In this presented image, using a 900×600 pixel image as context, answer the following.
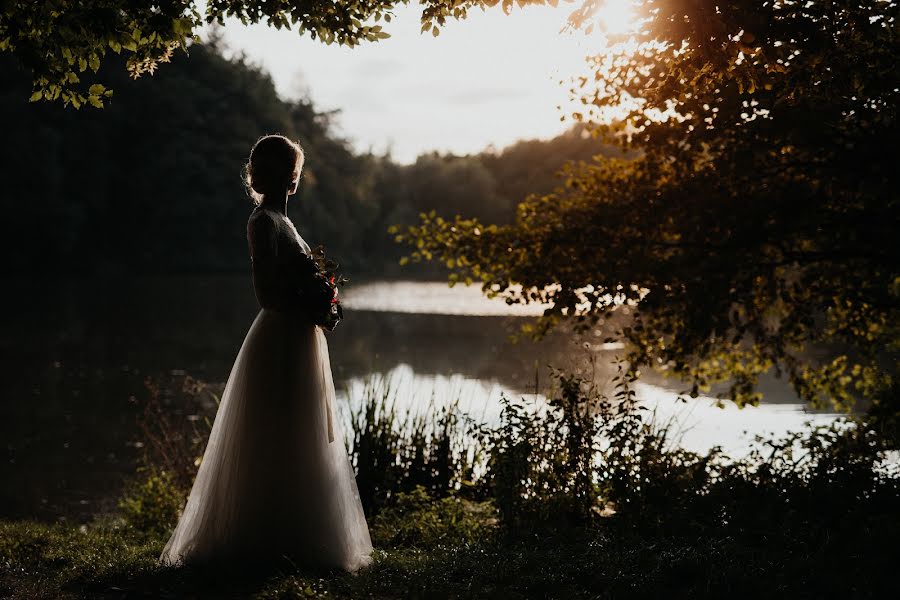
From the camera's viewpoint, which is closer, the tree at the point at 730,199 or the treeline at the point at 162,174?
the tree at the point at 730,199

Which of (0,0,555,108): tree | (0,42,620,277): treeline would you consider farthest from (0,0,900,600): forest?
(0,42,620,277): treeline

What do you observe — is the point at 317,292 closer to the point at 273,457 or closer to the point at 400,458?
the point at 273,457

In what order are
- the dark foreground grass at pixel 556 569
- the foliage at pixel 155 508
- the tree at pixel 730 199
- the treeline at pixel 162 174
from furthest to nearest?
the treeline at pixel 162 174 → the foliage at pixel 155 508 → the tree at pixel 730 199 → the dark foreground grass at pixel 556 569

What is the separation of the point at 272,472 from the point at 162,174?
48.9 m

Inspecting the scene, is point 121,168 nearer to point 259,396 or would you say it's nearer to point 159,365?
point 159,365

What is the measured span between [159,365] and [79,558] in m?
13.9

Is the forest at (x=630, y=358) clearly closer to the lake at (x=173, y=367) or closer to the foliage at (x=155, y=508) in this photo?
→ the foliage at (x=155, y=508)

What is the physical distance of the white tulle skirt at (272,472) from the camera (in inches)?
177

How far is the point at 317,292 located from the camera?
465cm

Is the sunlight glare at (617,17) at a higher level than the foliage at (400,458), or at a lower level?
higher

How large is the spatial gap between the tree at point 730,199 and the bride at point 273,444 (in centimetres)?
227

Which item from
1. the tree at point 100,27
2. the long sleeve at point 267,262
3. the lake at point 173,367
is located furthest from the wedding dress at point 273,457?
the lake at point 173,367

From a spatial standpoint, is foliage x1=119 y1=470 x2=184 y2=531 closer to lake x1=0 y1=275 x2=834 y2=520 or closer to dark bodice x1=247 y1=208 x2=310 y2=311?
lake x1=0 y1=275 x2=834 y2=520

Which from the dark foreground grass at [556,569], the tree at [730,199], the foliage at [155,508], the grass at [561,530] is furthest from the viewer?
the foliage at [155,508]
